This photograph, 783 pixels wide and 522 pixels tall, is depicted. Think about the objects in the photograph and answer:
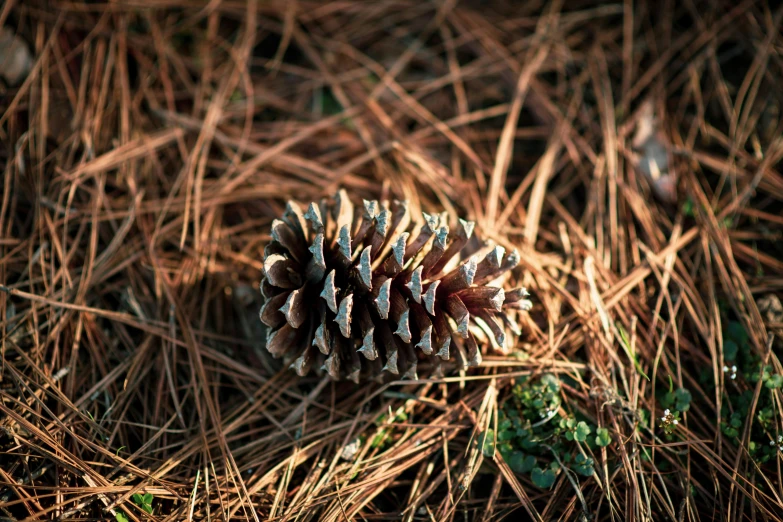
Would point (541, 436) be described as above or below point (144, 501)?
below

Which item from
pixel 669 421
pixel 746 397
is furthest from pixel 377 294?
pixel 746 397

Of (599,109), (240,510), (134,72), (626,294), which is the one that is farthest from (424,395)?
(134,72)

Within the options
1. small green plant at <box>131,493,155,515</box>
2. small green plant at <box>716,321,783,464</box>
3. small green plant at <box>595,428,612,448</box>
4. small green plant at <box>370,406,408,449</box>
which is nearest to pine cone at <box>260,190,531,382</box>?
small green plant at <box>370,406,408,449</box>

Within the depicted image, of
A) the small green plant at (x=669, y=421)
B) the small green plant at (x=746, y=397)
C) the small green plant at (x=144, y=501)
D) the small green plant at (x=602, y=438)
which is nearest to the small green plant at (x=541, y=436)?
the small green plant at (x=602, y=438)

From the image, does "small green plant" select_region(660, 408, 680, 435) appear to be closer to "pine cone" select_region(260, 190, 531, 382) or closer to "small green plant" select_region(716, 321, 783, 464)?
"small green plant" select_region(716, 321, 783, 464)

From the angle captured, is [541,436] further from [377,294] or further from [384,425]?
[377,294]

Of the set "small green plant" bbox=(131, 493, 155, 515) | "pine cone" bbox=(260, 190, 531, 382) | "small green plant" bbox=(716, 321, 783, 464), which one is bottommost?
"small green plant" bbox=(716, 321, 783, 464)

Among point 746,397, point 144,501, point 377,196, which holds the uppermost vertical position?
point 377,196
